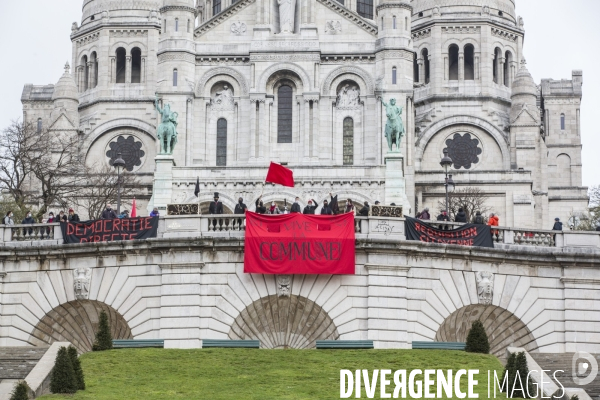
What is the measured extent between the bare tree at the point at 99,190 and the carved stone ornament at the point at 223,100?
6.94 meters

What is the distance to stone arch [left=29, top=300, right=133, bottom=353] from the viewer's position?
184 feet

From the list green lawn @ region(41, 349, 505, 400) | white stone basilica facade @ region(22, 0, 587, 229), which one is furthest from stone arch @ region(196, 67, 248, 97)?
green lawn @ region(41, 349, 505, 400)

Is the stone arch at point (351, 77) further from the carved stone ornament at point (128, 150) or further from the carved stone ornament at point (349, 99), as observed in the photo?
the carved stone ornament at point (128, 150)

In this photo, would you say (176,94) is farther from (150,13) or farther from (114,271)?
(114,271)

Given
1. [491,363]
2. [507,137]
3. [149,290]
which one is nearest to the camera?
[491,363]

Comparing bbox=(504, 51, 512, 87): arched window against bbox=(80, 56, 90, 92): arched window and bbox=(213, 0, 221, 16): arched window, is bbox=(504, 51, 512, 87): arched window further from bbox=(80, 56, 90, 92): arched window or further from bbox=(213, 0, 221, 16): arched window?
bbox=(80, 56, 90, 92): arched window

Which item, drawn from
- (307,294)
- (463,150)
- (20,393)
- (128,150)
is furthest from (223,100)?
(20,393)

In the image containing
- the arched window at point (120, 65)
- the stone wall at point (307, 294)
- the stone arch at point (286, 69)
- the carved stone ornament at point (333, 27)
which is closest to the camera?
the stone wall at point (307, 294)

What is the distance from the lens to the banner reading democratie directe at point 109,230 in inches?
2215

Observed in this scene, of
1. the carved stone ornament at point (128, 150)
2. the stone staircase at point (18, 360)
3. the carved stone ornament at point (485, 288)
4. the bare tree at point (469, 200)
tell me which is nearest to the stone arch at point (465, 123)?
the bare tree at point (469, 200)

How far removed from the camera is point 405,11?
103812 mm

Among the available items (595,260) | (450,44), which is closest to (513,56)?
(450,44)

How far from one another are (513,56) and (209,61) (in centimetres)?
2803

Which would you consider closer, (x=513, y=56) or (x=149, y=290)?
(x=149, y=290)
